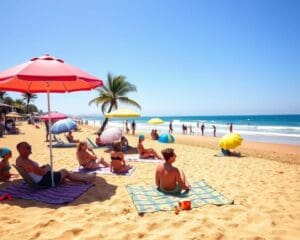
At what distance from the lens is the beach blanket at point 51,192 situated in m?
4.43

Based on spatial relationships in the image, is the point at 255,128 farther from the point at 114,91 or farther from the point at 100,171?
the point at 100,171

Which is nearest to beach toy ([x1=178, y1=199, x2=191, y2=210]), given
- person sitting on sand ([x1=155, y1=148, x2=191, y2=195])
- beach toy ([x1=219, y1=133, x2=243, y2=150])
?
person sitting on sand ([x1=155, y1=148, x2=191, y2=195])

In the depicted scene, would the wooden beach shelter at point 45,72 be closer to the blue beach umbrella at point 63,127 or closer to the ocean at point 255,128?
the blue beach umbrella at point 63,127

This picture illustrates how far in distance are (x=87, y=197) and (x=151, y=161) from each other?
4088 millimetres

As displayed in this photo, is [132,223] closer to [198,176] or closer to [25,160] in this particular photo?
[25,160]

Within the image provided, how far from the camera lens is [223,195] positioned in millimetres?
4777

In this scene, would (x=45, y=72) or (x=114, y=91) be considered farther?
(x=114, y=91)

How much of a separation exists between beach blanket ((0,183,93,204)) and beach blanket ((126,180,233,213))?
97cm


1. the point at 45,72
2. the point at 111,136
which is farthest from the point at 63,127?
the point at 45,72

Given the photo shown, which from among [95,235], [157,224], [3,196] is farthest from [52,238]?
[3,196]

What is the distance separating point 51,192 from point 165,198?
2.06m

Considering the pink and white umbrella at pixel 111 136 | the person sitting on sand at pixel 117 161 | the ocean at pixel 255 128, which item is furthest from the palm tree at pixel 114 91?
the person sitting on sand at pixel 117 161

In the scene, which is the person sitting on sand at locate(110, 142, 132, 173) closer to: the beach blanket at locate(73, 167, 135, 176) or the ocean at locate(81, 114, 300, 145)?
the beach blanket at locate(73, 167, 135, 176)

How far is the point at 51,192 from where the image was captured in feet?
15.7
